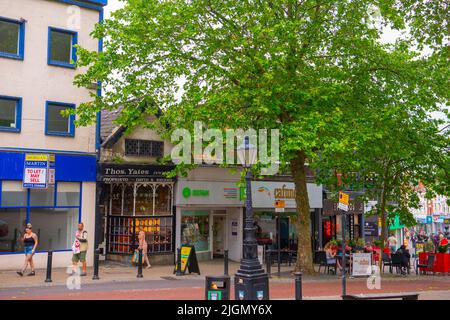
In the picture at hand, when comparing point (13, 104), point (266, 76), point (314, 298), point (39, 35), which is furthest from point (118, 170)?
point (314, 298)

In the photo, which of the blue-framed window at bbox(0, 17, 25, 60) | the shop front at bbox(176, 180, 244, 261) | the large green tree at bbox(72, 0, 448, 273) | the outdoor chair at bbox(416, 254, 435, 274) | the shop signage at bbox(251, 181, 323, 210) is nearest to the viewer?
the large green tree at bbox(72, 0, 448, 273)

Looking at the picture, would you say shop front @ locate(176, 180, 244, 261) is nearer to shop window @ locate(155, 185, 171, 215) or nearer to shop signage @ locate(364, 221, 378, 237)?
shop window @ locate(155, 185, 171, 215)

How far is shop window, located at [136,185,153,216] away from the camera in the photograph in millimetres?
22156

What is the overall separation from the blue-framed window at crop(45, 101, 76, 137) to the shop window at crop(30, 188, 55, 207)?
7.17 ft

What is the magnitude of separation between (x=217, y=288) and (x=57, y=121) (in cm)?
1237

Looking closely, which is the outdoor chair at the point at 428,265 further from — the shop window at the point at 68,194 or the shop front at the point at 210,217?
the shop window at the point at 68,194

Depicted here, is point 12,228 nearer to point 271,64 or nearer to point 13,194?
point 13,194

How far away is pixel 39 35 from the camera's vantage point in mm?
19891

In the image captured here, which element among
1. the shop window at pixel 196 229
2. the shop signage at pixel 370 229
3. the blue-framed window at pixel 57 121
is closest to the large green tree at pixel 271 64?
the blue-framed window at pixel 57 121

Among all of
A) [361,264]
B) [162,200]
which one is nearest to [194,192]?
[162,200]

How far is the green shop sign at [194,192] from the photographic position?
22.9m

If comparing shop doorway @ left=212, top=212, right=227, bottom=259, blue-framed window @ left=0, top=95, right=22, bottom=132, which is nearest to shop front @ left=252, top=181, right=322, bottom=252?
shop doorway @ left=212, top=212, right=227, bottom=259

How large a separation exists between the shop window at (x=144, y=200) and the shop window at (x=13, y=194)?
4701 millimetres

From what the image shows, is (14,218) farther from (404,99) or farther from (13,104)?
(404,99)
